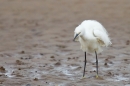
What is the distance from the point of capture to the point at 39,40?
11.9 metres

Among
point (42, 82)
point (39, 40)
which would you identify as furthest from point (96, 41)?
point (39, 40)

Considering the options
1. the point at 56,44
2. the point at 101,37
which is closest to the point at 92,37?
the point at 101,37

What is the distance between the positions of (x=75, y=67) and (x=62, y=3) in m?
6.10

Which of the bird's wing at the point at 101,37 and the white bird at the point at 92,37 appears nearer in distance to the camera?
the white bird at the point at 92,37

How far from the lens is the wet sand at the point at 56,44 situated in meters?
8.20

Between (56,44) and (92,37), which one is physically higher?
(56,44)

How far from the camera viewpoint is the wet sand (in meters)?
8.20

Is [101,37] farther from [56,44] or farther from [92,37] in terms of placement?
[56,44]

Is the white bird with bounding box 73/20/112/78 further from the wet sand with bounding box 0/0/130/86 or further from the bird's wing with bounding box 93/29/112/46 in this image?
the wet sand with bounding box 0/0/130/86

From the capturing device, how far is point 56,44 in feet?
37.6

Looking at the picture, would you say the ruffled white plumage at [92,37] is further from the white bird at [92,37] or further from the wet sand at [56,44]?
the wet sand at [56,44]

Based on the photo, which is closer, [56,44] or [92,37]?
[92,37]

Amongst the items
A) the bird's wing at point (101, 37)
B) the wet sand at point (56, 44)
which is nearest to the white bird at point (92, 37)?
the bird's wing at point (101, 37)

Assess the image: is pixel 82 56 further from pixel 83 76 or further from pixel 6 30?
pixel 6 30
